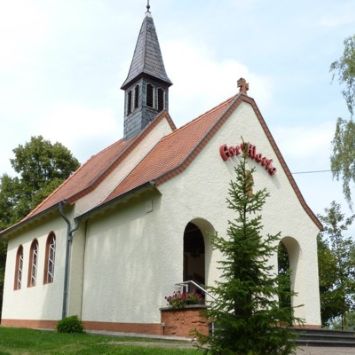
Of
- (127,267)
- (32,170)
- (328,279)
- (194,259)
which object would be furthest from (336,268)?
(32,170)

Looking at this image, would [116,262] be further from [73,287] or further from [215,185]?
[215,185]

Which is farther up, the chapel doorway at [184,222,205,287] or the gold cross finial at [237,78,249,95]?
the gold cross finial at [237,78,249,95]

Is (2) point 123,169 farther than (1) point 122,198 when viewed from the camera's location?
Yes

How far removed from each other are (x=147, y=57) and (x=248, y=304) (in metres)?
18.4

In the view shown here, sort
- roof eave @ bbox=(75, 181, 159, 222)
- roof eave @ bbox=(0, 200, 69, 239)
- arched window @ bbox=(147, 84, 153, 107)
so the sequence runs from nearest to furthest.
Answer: roof eave @ bbox=(75, 181, 159, 222), roof eave @ bbox=(0, 200, 69, 239), arched window @ bbox=(147, 84, 153, 107)

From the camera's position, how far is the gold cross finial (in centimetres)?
1800

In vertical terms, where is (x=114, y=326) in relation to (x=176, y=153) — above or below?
below

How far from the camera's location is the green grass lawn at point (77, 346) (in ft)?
31.8

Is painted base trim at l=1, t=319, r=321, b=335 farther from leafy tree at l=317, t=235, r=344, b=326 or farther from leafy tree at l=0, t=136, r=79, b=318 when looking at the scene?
leafy tree at l=0, t=136, r=79, b=318

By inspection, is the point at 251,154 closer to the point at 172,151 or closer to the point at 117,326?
the point at 172,151

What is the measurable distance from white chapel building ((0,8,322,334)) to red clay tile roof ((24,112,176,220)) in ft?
0.23

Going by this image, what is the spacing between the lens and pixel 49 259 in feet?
67.1

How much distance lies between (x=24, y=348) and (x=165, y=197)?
19.0 feet

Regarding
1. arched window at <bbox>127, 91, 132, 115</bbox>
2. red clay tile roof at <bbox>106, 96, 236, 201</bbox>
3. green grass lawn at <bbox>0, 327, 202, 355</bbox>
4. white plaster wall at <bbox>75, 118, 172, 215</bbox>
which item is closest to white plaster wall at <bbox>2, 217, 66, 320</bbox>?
white plaster wall at <bbox>75, 118, 172, 215</bbox>
